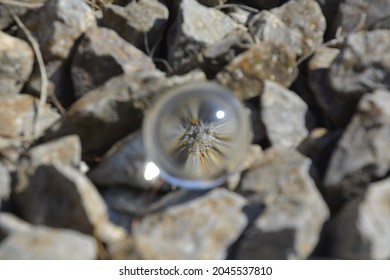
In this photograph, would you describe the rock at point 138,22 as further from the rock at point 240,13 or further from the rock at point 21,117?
the rock at point 21,117

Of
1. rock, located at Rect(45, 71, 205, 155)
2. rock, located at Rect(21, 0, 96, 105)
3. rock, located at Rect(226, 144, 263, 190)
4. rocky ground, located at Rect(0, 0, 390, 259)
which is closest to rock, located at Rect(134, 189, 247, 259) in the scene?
rocky ground, located at Rect(0, 0, 390, 259)

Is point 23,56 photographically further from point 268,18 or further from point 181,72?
point 268,18

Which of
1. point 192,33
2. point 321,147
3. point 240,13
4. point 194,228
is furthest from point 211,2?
point 194,228

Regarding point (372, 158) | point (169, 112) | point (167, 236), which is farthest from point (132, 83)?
point (372, 158)

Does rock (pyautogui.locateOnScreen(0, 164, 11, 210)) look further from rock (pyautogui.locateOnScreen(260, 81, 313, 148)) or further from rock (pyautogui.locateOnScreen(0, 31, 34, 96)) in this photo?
rock (pyautogui.locateOnScreen(260, 81, 313, 148))

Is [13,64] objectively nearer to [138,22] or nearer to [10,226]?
[138,22]
